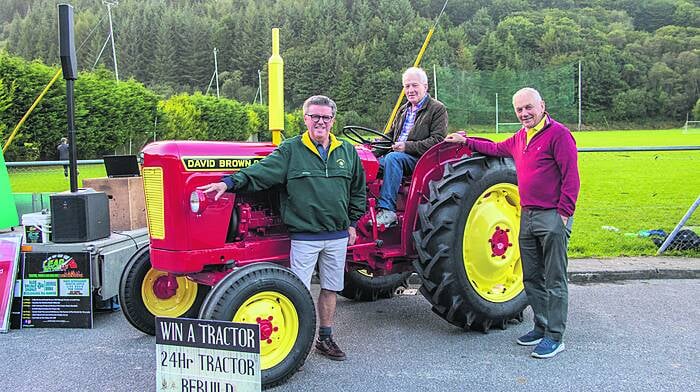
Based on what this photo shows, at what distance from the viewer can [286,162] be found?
154 inches

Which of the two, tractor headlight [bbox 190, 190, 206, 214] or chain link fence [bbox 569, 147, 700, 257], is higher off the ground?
tractor headlight [bbox 190, 190, 206, 214]

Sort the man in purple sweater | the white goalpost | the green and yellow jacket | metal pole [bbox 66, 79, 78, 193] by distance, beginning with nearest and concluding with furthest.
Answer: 1. the green and yellow jacket
2. the man in purple sweater
3. metal pole [bbox 66, 79, 78, 193]
4. the white goalpost

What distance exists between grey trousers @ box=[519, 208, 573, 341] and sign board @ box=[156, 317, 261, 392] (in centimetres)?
213

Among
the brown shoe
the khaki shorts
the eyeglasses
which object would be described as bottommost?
the brown shoe

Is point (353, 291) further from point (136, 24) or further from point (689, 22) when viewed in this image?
point (136, 24)

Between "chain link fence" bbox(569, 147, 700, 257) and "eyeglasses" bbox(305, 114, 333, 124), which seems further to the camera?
"chain link fence" bbox(569, 147, 700, 257)

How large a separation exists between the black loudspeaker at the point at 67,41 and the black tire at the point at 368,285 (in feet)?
9.84

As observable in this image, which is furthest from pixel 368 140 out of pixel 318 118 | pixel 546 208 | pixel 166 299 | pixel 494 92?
pixel 494 92

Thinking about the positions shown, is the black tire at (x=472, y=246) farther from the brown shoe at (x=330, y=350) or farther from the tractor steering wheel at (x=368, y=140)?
the brown shoe at (x=330, y=350)

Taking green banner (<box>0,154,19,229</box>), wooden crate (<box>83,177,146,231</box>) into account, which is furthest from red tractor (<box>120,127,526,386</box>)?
green banner (<box>0,154,19,229</box>)

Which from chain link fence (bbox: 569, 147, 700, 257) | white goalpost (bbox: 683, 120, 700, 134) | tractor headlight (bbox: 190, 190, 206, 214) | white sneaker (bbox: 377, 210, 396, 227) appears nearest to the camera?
tractor headlight (bbox: 190, 190, 206, 214)

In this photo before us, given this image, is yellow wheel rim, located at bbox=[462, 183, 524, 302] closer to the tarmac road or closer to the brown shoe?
the tarmac road

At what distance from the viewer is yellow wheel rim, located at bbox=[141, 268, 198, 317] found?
182 inches

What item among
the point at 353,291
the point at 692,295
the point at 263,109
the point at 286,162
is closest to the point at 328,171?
the point at 286,162
